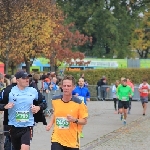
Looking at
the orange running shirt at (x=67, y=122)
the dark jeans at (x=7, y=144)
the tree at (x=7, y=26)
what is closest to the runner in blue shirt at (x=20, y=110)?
the dark jeans at (x=7, y=144)

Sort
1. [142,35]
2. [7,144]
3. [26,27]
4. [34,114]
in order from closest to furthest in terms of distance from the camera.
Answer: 1. [34,114]
2. [7,144]
3. [26,27]
4. [142,35]

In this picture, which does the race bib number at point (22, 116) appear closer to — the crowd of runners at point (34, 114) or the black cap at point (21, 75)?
the crowd of runners at point (34, 114)

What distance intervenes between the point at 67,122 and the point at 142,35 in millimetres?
56581

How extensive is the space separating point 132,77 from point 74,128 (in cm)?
3570

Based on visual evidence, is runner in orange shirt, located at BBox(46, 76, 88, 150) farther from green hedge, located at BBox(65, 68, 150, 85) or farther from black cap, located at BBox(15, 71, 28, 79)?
green hedge, located at BBox(65, 68, 150, 85)

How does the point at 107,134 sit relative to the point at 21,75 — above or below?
below

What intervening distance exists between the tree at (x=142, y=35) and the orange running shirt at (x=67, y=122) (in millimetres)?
55773

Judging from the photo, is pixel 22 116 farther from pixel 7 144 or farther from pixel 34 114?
pixel 7 144

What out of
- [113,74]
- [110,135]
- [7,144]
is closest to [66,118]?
[7,144]

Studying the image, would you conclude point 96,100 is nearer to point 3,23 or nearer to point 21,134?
point 3,23

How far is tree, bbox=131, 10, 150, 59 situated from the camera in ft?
210

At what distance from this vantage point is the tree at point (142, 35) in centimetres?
6407

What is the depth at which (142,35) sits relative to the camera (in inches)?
2532

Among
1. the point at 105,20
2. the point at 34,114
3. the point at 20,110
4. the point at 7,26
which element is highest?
the point at 105,20
